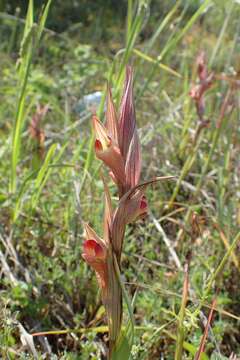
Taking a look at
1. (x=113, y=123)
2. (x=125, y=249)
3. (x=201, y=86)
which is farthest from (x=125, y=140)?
(x=201, y=86)

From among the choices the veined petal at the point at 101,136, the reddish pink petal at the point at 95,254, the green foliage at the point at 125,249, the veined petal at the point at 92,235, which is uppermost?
the veined petal at the point at 101,136

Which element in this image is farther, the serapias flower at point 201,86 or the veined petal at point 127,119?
the serapias flower at point 201,86

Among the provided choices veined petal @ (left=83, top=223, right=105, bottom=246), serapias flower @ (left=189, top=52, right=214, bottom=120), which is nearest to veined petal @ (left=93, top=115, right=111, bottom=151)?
veined petal @ (left=83, top=223, right=105, bottom=246)

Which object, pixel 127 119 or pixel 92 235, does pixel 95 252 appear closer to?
pixel 92 235

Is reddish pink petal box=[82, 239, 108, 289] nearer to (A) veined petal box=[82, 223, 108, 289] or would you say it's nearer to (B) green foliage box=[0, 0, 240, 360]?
(A) veined petal box=[82, 223, 108, 289]

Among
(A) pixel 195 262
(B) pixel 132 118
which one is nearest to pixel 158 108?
(A) pixel 195 262

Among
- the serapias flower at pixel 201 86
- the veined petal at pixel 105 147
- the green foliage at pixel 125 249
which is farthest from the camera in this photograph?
the serapias flower at pixel 201 86

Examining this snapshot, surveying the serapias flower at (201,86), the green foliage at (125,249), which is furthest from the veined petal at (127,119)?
the serapias flower at (201,86)

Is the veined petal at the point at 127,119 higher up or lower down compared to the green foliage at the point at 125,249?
higher up

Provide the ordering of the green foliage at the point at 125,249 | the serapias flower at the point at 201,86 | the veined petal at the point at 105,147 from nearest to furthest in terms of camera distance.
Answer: the veined petal at the point at 105,147
the green foliage at the point at 125,249
the serapias flower at the point at 201,86

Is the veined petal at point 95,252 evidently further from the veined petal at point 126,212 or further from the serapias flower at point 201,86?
the serapias flower at point 201,86
